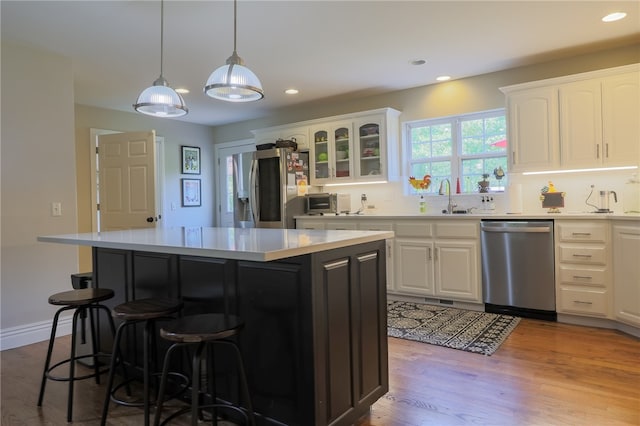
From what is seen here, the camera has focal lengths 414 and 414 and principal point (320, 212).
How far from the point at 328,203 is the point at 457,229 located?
167 centimetres

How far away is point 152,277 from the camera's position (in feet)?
8.05

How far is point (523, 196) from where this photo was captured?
431cm

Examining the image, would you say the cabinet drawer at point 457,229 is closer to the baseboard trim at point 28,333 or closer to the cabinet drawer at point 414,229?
the cabinet drawer at point 414,229

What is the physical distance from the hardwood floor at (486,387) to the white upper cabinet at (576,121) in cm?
157

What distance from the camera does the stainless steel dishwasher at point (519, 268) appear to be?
3613mm

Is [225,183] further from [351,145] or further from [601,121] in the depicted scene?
[601,121]

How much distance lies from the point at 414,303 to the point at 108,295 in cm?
299

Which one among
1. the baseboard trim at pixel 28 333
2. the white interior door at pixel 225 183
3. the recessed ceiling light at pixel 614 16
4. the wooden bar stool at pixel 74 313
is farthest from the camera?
the white interior door at pixel 225 183

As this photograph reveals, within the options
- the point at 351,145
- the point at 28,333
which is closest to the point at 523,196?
the point at 351,145

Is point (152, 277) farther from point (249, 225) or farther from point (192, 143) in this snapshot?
point (192, 143)

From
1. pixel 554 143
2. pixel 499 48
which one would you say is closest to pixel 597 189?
pixel 554 143

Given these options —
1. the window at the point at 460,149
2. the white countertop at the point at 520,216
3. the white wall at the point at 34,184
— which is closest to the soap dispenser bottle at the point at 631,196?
the white countertop at the point at 520,216

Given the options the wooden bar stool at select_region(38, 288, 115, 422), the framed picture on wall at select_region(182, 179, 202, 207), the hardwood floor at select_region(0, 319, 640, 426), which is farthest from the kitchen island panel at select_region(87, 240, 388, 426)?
the framed picture on wall at select_region(182, 179, 202, 207)

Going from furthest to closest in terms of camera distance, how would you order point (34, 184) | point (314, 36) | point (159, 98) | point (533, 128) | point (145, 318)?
point (533, 128)
point (34, 184)
point (314, 36)
point (159, 98)
point (145, 318)
